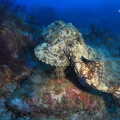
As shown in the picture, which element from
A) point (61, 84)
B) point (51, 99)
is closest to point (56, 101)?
point (51, 99)

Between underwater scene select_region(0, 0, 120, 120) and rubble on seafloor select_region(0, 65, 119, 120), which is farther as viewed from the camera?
rubble on seafloor select_region(0, 65, 119, 120)

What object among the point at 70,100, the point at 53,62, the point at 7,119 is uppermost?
the point at 53,62

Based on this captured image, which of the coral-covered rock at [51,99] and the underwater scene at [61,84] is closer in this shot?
the underwater scene at [61,84]

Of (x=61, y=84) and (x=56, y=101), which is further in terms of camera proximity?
(x=61, y=84)

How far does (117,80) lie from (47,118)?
10.8 feet

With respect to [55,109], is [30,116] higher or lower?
lower

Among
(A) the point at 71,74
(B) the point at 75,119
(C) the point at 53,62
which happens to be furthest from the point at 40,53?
(B) the point at 75,119

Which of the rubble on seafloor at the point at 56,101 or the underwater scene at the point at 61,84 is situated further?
the rubble on seafloor at the point at 56,101

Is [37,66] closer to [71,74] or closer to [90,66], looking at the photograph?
[71,74]

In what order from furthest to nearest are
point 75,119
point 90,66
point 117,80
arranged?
1. point 117,80
2. point 75,119
3. point 90,66

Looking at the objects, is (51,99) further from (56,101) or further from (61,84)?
(61,84)

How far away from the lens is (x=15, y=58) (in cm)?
479

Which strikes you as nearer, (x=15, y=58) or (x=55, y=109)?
(x=55, y=109)

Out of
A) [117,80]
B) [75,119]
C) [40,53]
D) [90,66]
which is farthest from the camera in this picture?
[117,80]
